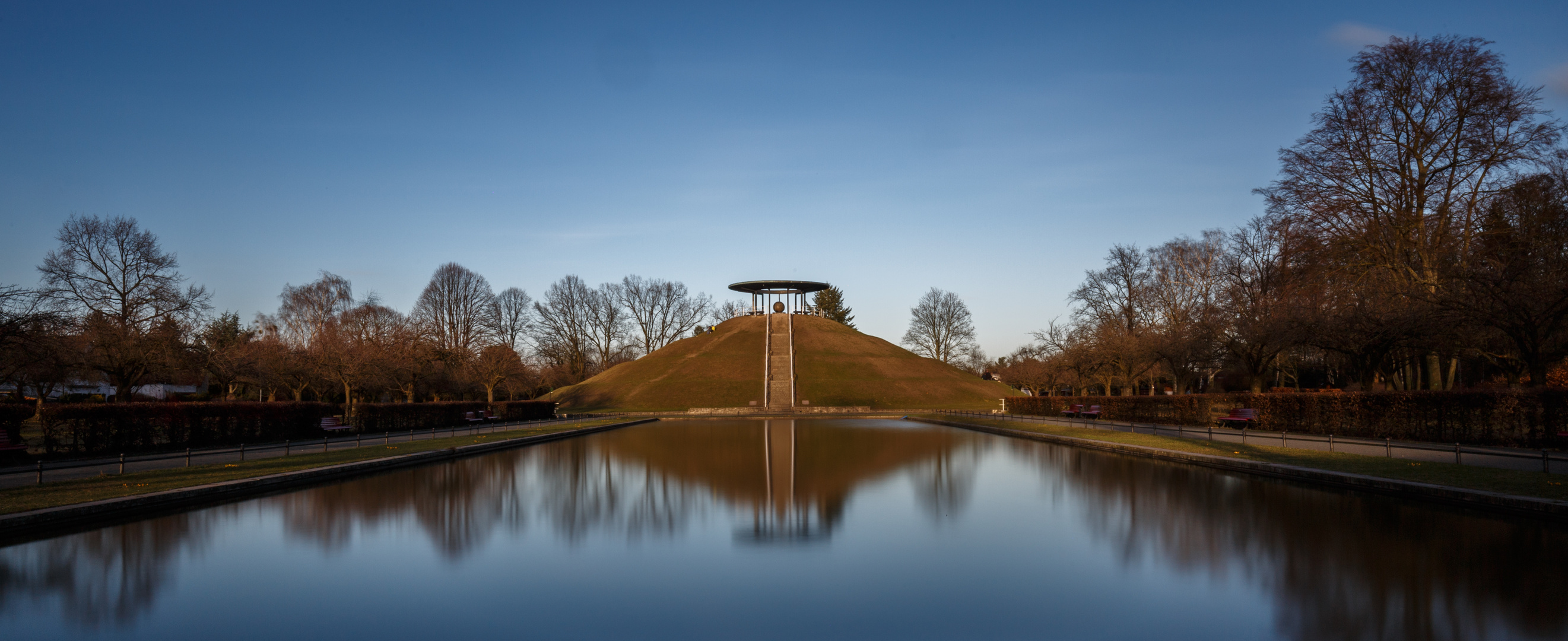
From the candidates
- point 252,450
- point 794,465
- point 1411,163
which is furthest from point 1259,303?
point 252,450

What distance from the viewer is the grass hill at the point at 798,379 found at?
65.2 meters

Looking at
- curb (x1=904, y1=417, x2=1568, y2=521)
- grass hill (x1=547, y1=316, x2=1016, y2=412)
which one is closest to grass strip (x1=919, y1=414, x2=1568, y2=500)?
curb (x1=904, y1=417, x2=1568, y2=521)

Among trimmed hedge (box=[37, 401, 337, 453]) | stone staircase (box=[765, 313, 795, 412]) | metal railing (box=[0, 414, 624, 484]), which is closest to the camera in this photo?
metal railing (box=[0, 414, 624, 484])

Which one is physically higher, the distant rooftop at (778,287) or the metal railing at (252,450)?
the distant rooftop at (778,287)

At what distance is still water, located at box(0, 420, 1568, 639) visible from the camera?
275 inches

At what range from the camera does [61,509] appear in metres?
12.0

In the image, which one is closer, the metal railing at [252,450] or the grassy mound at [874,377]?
the metal railing at [252,450]

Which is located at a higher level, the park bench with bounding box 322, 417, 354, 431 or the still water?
the park bench with bounding box 322, 417, 354, 431

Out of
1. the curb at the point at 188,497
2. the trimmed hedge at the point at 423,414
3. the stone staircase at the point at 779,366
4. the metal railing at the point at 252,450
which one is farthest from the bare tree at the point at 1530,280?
the stone staircase at the point at 779,366

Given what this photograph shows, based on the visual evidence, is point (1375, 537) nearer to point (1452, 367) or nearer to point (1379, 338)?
point (1379, 338)

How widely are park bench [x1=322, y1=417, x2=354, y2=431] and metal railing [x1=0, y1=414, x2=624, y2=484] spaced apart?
1.31 ft

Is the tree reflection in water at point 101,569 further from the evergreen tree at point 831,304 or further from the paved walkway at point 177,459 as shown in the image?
the evergreen tree at point 831,304

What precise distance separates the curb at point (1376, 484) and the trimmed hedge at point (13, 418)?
27554 millimetres

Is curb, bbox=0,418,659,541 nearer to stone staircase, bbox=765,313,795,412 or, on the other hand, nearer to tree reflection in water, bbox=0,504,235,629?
tree reflection in water, bbox=0,504,235,629
